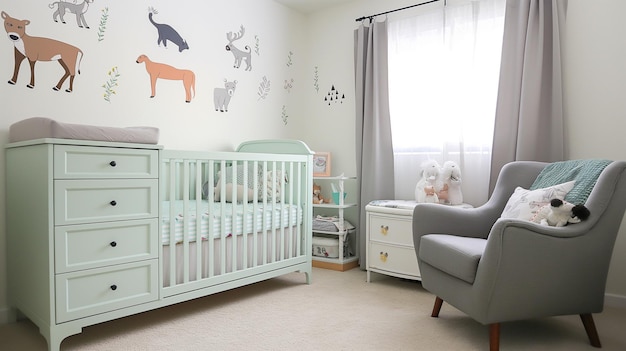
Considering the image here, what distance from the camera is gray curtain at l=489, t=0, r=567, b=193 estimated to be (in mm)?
2561

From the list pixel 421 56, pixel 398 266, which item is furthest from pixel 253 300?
pixel 421 56

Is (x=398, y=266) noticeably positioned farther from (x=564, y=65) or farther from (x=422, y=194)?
(x=564, y=65)

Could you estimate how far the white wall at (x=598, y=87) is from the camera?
2449mm

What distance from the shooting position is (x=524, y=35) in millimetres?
2637

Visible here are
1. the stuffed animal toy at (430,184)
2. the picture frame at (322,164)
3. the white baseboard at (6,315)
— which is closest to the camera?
the white baseboard at (6,315)

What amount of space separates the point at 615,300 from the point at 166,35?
316cm

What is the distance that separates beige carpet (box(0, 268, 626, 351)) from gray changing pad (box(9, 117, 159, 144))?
91 centimetres

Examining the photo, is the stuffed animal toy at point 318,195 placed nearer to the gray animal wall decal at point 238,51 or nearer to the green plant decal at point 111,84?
the gray animal wall decal at point 238,51

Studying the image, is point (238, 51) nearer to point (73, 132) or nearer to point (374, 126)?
point (374, 126)

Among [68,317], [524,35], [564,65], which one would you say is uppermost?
[524,35]

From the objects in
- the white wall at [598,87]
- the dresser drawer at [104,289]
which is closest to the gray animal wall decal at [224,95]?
the dresser drawer at [104,289]

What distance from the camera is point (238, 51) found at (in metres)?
3.32

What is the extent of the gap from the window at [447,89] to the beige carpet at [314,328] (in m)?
0.98

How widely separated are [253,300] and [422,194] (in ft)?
4.20
